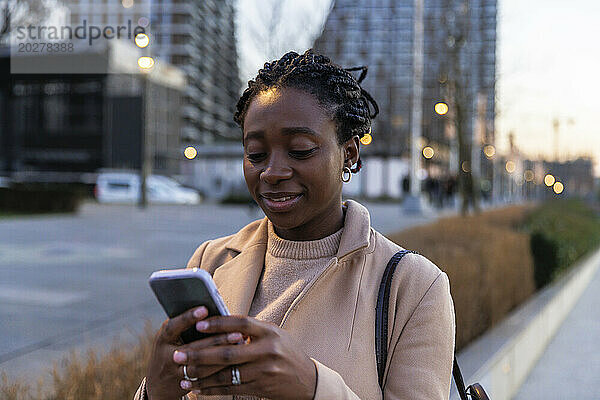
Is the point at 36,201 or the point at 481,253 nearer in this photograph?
the point at 481,253

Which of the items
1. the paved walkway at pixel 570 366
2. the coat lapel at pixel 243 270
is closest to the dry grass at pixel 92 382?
the coat lapel at pixel 243 270

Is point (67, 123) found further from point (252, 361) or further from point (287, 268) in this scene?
point (252, 361)

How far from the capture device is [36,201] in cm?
2248

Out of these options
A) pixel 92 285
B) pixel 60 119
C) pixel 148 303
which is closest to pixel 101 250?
pixel 92 285

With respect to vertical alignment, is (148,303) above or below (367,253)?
below

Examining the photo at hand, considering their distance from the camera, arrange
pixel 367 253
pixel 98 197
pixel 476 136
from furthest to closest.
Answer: pixel 98 197 < pixel 476 136 < pixel 367 253

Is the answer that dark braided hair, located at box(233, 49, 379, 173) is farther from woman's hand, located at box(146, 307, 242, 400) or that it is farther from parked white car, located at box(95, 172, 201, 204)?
parked white car, located at box(95, 172, 201, 204)

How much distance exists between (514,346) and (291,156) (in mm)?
4984

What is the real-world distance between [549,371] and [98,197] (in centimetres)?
2888

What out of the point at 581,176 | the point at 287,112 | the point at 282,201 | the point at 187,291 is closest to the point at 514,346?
the point at 282,201

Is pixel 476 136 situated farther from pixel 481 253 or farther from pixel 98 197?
pixel 481 253

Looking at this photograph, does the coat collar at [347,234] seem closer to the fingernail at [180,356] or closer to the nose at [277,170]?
the nose at [277,170]

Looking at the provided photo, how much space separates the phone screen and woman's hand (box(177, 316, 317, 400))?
32 millimetres

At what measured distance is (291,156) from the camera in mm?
1559
